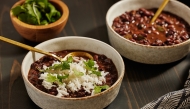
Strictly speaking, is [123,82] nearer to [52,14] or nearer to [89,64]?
[89,64]

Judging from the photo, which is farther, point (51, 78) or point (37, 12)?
point (37, 12)

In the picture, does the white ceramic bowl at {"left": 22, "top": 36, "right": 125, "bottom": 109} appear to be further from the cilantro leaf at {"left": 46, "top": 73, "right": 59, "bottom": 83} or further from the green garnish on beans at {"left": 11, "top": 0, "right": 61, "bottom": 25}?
the green garnish on beans at {"left": 11, "top": 0, "right": 61, "bottom": 25}

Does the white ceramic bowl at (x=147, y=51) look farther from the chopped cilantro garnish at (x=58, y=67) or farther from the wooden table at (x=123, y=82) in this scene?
the chopped cilantro garnish at (x=58, y=67)

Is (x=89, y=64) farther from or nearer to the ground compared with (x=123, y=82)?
farther from the ground

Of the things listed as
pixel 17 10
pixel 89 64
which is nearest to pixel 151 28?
pixel 89 64

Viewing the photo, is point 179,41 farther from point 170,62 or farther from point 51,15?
point 51,15

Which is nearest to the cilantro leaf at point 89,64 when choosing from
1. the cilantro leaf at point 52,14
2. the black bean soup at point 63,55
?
the black bean soup at point 63,55

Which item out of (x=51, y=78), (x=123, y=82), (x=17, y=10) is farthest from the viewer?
(x=17, y=10)

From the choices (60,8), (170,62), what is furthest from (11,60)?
(170,62)
